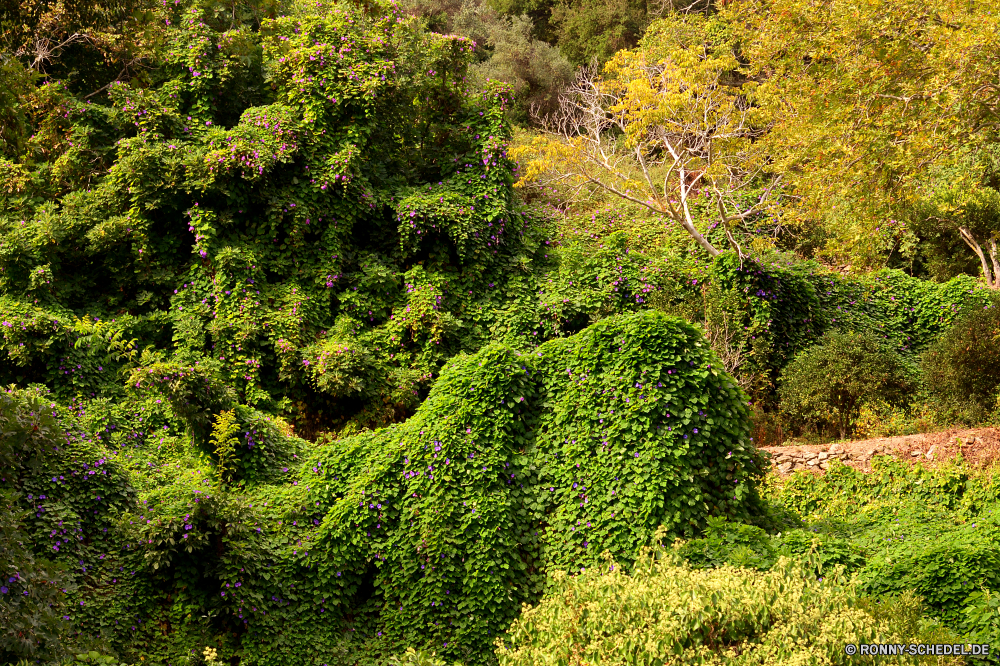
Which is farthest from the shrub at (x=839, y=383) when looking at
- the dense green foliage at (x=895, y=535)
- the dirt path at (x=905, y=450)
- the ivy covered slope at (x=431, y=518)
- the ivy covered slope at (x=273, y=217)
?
the ivy covered slope at (x=431, y=518)

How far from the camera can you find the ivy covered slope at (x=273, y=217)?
1084cm

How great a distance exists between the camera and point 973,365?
38.7 feet

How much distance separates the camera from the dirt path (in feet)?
34.2

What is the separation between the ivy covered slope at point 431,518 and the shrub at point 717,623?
148 cm

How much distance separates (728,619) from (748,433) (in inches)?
114

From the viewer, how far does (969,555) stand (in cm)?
621

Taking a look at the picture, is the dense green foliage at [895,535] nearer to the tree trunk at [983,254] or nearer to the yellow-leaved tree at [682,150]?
the yellow-leaved tree at [682,150]

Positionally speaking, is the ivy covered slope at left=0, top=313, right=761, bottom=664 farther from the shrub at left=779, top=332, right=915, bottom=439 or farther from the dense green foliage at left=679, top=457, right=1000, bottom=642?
the shrub at left=779, top=332, right=915, bottom=439

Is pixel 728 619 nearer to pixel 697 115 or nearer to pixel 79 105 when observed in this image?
pixel 79 105

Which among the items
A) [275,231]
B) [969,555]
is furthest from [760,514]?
[275,231]

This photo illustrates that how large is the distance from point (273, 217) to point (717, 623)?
8.53 meters

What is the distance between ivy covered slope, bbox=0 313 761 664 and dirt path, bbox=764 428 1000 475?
399 cm

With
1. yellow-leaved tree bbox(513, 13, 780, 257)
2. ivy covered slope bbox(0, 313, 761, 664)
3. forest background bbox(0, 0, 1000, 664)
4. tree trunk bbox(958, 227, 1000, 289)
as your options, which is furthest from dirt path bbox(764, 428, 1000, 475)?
tree trunk bbox(958, 227, 1000, 289)

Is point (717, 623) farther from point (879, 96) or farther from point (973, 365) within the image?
point (973, 365)
